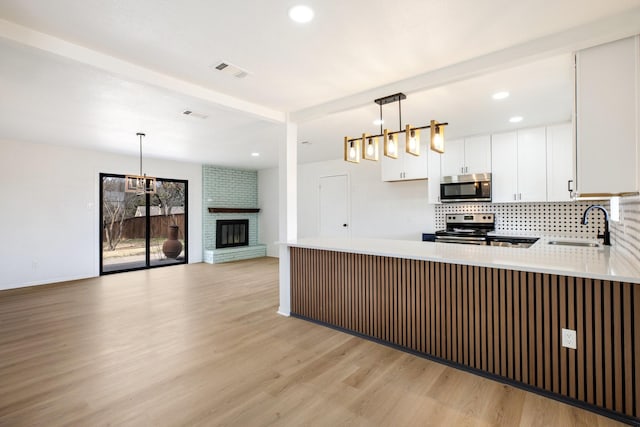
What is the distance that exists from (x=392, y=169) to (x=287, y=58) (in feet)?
11.7

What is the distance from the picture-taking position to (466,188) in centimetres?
479

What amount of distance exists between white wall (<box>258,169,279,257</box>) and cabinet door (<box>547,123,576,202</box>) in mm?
5973

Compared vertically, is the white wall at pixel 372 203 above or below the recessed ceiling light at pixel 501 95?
below

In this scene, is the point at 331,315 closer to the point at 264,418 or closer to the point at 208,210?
the point at 264,418

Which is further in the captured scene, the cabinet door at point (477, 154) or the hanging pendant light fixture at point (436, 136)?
the cabinet door at point (477, 154)

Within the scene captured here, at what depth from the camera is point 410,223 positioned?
19.2ft

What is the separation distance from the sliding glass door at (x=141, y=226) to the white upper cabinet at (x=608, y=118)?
7.32 meters

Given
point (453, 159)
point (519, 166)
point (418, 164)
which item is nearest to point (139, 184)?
point (418, 164)

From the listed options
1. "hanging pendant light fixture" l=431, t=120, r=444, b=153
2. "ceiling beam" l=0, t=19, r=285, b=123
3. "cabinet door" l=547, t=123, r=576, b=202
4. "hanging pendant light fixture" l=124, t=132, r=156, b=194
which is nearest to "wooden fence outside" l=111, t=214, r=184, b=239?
"hanging pendant light fixture" l=124, t=132, r=156, b=194

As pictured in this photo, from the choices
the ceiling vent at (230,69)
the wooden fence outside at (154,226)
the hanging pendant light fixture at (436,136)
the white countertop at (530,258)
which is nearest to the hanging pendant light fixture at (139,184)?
the wooden fence outside at (154,226)

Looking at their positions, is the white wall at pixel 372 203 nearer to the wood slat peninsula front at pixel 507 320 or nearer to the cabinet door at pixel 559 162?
the cabinet door at pixel 559 162

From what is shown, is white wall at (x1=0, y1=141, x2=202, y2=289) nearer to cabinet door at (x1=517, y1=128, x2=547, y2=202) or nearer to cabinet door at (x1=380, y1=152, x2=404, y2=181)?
cabinet door at (x1=380, y1=152, x2=404, y2=181)

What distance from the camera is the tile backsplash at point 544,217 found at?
4281 mm

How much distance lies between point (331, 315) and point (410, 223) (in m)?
3.12
